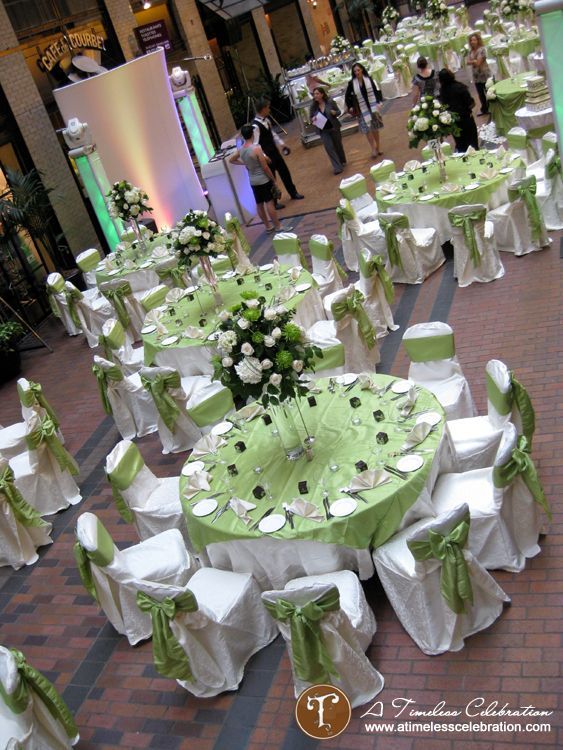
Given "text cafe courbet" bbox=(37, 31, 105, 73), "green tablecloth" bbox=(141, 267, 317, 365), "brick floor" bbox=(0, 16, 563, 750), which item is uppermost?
"text cafe courbet" bbox=(37, 31, 105, 73)

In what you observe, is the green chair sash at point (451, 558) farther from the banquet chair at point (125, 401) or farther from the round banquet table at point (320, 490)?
the banquet chair at point (125, 401)

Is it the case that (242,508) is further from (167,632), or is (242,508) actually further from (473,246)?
(473,246)

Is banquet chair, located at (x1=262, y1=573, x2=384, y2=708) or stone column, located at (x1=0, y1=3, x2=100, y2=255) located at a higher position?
stone column, located at (x1=0, y1=3, x2=100, y2=255)

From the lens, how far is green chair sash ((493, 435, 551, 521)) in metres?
4.48

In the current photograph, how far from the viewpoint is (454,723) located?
402cm

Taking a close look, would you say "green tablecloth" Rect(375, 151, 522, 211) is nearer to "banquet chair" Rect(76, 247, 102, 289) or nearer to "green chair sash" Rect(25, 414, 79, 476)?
"banquet chair" Rect(76, 247, 102, 289)

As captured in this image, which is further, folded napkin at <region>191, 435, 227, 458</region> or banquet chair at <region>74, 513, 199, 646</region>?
folded napkin at <region>191, 435, 227, 458</region>

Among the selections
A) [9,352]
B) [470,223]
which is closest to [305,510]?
[470,223]

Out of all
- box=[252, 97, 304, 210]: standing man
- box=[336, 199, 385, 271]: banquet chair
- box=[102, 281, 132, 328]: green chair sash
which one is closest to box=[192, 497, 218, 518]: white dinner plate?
box=[102, 281, 132, 328]: green chair sash

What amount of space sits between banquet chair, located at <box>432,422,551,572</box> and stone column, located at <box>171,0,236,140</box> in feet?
54.2

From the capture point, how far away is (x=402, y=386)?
5.45m

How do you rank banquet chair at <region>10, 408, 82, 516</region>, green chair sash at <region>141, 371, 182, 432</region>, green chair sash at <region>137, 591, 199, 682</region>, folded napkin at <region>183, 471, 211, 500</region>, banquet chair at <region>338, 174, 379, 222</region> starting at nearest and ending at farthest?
green chair sash at <region>137, 591, 199, 682</region>, folded napkin at <region>183, 471, 211, 500</region>, green chair sash at <region>141, 371, 182, 432</region>, banquet chair at <region>10, 408, 82, 516</region>, banquet chair at <region>338, 174, 379, 222</region>

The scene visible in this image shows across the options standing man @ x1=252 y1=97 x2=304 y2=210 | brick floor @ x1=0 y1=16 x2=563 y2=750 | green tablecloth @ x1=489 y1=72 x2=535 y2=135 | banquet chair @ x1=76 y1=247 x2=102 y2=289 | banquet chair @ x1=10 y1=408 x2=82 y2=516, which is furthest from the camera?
standing man @ x1=252 y1=97 x2=304 y2=210

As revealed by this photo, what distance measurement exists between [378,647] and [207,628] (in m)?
0.97
